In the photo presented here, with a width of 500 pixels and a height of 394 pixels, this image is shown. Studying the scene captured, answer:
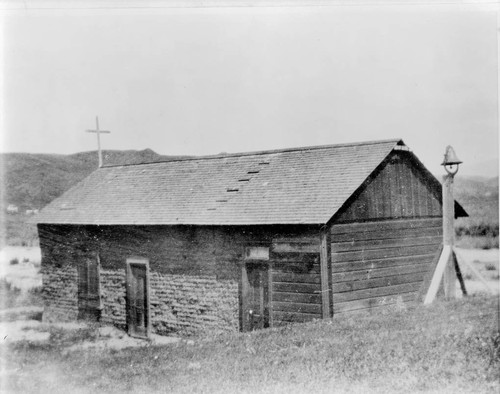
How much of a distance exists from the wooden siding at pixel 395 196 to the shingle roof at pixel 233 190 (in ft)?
1.65

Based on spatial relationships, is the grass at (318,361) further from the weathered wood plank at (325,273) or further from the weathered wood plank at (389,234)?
the weathered wood plank at (389,234)

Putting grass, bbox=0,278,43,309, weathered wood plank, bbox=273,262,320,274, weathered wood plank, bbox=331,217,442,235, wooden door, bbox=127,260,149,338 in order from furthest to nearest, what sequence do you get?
grass, bbox=0,278,43,309
wooden door, bbox=127,260,149,338
weathered wood plank, bbox=331,217,442,235
weathered wood plank, bbox=273,262,320,274

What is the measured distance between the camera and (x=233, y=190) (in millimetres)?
16141

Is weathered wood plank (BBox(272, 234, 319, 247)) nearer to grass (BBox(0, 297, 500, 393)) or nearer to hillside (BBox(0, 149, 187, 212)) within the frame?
grass (BBox(0, 297, 500, 393))

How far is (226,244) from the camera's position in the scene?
48.4 ft

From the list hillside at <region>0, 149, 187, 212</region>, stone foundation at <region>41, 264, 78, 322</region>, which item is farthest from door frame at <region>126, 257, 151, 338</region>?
hillside at <region>0, 149, 187, 212</region>

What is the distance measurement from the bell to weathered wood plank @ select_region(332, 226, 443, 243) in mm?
2360

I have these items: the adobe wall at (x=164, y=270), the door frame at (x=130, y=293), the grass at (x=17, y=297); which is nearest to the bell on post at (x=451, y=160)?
the adobe wall at (x=164, y=270)

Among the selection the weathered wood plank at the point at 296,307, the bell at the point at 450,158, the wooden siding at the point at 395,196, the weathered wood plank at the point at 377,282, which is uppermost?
the bell at the point at 450,158

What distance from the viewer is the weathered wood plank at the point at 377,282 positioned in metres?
13.3

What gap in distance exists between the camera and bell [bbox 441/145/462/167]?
13.9 m

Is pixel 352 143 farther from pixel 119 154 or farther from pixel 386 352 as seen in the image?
pixel 119 154

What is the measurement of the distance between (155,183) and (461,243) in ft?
59.4

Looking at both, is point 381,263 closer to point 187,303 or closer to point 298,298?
point 298,298
